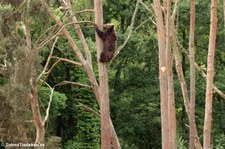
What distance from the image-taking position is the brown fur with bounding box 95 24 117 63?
21.9 ft

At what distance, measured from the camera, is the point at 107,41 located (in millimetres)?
7094

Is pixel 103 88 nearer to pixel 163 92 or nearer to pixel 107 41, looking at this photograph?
pixel 107 41

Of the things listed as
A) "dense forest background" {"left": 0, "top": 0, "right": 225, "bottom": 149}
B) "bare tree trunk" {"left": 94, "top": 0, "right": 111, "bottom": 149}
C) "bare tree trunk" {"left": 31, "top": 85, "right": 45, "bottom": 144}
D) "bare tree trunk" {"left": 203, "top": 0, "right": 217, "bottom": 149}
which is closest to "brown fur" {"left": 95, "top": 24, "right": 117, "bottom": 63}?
"bare tree trunk" {"left": 94, "top": 0, "right": 111, "bottom": 149}

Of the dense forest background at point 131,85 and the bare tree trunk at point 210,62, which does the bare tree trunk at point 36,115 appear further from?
the dense forest background at point 131,85

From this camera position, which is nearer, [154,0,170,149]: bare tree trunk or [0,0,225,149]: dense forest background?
[154,0,170,149]: bare tree trunk

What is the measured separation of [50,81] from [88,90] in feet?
7.38

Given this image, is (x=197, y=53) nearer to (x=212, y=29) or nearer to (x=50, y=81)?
(x=50, y=81)

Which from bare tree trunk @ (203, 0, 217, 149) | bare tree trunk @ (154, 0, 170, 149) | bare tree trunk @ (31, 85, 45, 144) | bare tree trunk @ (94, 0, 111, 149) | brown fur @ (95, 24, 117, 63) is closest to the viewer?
bare tree trunk @ (203, 0, 217, 149)

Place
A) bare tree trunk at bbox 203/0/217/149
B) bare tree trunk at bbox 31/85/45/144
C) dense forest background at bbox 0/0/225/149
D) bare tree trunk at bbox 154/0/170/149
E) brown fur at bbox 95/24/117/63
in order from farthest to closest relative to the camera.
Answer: dense forest background at bbox 0/0/225/149, bare tree trunk at bbox 31/85/45/144, brown fur at bbox 95/24/117/63, bare tree trunk at bbox 154/0/170/149, bare tree trunk at bbox 203/0/217/149

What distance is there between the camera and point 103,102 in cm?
704

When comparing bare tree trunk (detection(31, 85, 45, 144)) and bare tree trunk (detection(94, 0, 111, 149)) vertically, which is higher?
bare tree trunk (detection(94, 0, 111, 149))

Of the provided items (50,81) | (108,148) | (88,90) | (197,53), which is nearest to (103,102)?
(108,148)

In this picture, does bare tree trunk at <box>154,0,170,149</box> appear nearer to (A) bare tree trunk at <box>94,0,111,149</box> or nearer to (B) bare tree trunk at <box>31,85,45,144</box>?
(A) bare tree trunk at <box>94,0,111,149</box>

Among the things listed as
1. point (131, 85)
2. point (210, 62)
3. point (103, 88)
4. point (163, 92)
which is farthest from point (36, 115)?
point (131, 85)
